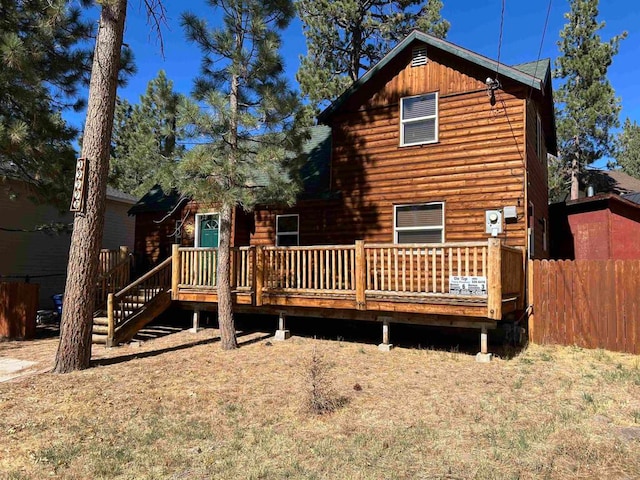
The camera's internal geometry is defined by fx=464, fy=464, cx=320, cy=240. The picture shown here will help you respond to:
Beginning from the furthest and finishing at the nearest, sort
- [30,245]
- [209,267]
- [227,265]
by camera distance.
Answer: [30,245]
[209,267]
[227,265]

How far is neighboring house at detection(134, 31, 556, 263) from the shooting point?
10.0 metres

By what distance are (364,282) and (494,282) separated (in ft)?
7.58

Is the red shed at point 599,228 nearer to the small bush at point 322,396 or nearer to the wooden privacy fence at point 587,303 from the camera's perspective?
the wooden privacy fence at point 587,303

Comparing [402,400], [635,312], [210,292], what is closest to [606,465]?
[402,400]

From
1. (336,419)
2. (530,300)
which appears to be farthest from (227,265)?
(530,300)

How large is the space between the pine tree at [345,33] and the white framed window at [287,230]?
1099 cm

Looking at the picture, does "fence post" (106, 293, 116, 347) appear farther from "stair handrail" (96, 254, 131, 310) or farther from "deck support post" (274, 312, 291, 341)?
"deck support post" (274, 312, 291, 341)

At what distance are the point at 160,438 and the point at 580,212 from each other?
14.1 meters

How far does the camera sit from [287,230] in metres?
12.9

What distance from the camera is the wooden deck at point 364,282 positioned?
784 centimetres

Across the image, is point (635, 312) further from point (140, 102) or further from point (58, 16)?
point (140, 102)

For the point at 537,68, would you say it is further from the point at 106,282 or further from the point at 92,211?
the point at 106,282

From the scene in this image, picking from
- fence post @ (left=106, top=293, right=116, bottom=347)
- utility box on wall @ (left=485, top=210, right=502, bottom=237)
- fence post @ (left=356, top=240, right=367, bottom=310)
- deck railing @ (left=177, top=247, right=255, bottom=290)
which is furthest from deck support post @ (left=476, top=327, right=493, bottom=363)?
fence post @ (left=106, top=293, right=116, bottom=347)

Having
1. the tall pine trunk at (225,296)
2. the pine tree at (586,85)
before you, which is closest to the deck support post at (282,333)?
the tall pine trunk at (225,296)
